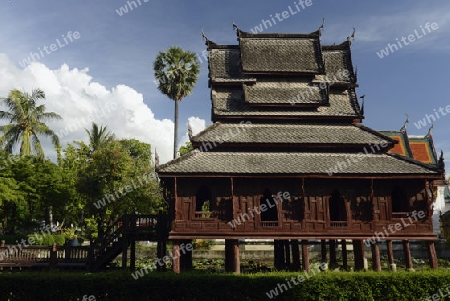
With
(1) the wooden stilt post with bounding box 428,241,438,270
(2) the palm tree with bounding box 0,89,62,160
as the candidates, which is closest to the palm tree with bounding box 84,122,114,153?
(2) the palm tree with bounding box 0,89,62,160

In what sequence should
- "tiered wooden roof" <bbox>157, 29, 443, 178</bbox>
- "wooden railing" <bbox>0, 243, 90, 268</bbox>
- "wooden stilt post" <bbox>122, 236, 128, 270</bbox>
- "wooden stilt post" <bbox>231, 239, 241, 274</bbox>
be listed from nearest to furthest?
"wooden stilt post" <bbox>231, 239, 241, 274</bbox> → "tiered wooden roof" <bbox>157, 29, 443, 178</bbox> → "wooden stilt post" <bbox>122, 236, 128, 270</bbox> → "wooden railing" <bbox>0, 243, 90, 268</bbox>

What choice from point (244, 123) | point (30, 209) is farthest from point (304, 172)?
point (30, 209)

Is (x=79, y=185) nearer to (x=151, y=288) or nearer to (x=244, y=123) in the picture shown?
(x=244, y=123)

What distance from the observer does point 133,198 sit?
96.8ft

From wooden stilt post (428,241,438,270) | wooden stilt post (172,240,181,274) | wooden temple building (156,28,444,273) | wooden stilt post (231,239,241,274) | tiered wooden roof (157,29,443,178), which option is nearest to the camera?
wooden stilt post (172,240,181,274)

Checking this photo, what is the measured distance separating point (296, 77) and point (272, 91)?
230cm

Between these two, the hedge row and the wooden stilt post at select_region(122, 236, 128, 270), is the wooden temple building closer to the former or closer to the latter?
the wooden stilt post at select_region(122, 236, 128, 270)

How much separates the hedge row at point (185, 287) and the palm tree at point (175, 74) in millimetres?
24473

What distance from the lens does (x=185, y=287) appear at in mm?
12906

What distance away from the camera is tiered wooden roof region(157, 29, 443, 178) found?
61.3 feet

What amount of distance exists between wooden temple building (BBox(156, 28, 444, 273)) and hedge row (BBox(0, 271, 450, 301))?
14.7 feet

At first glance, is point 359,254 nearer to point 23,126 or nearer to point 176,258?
point 176,258

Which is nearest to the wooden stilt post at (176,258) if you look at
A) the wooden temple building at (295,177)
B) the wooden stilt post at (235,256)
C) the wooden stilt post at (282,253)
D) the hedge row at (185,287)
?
the wooden temple building at (295,177)

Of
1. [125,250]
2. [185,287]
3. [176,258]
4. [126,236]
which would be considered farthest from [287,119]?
[185,287]
